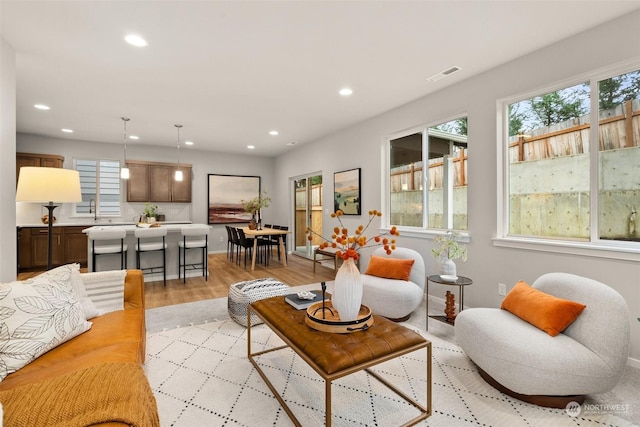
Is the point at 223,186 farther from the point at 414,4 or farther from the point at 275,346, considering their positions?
the point at 414,4

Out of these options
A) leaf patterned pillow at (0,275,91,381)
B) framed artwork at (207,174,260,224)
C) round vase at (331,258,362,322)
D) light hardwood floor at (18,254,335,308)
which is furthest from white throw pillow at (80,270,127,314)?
framed artwork at (207,174,260,224)

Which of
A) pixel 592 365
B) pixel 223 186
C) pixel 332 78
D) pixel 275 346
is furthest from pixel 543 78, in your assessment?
pixel 223 186

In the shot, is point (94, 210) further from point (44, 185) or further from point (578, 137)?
point (578, 137)

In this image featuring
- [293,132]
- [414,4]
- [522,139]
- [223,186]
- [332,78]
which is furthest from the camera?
[223,186]

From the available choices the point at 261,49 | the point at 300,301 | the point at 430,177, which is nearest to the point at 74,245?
the point at 261,49

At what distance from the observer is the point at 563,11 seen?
2.33 meters

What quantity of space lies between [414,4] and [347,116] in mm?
2783

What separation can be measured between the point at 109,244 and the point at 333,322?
14.6 feet

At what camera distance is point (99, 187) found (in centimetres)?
680

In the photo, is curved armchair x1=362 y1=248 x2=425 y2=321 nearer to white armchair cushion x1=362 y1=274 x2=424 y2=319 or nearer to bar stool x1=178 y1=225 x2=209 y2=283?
white armchair cushion x1=362 y1=274 x2=424 y2=319

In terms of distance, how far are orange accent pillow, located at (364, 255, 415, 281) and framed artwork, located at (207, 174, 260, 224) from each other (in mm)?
5627

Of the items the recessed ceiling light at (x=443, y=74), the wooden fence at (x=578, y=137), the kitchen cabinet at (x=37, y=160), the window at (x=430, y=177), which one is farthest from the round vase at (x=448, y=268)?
the kitchen cabinet at (x=37, y=160)

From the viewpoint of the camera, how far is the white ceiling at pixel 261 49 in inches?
90.4

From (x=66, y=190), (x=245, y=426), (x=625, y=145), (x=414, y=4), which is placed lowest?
(x=245, y=426)
